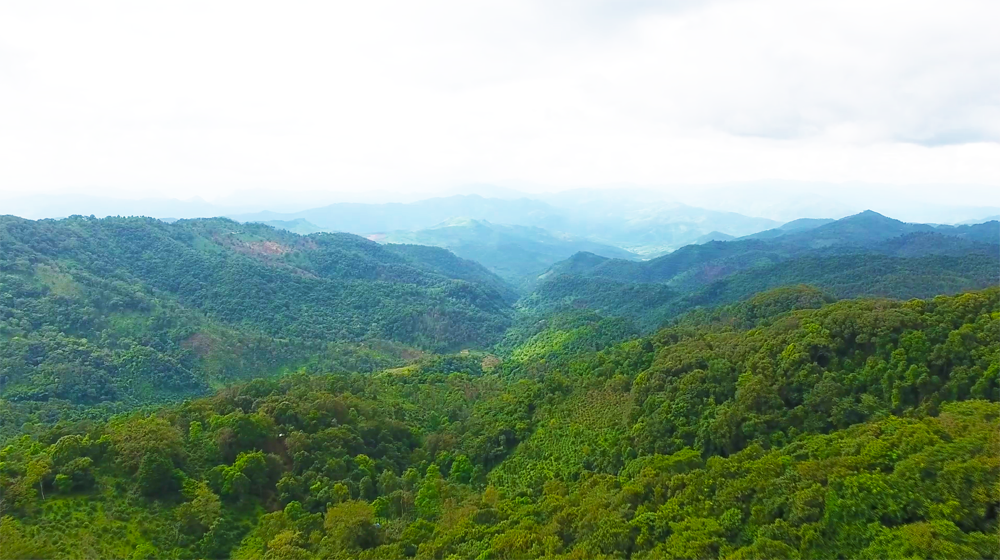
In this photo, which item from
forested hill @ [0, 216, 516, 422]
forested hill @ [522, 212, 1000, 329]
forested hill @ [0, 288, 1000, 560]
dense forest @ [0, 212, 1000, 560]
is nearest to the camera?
forested hill @ [0, 288, 1000, 560]

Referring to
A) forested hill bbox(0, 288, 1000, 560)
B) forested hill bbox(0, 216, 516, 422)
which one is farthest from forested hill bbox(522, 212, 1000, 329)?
forested hill bbox(0, 288, 1000, 560)

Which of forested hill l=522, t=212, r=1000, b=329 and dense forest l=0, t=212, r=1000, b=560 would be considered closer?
dense forest l=0, t=212, r=1000, b=560

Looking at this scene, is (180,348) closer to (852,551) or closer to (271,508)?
(271,508)

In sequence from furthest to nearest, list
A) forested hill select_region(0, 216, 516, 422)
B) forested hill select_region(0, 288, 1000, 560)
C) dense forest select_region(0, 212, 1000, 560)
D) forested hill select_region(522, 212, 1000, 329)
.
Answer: forested hill select_region(522, 212, 1000, 329), forested hill select_region(0, 216, 516, 422), dense forest select_region(0, 212, 1000, 560), forested hill select_region(0, 288, 1000, 560)

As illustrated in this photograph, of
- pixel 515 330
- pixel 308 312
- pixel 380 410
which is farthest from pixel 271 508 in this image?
pixel 515 330

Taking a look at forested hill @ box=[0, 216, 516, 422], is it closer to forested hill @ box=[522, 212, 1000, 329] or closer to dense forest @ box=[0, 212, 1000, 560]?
dense forest @ box=[0, 212, 1000, 560]

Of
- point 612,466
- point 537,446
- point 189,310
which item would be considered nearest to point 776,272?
→ point 537,446
